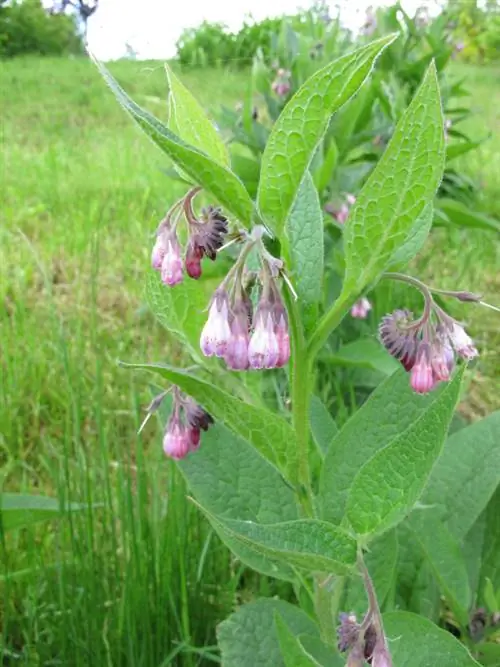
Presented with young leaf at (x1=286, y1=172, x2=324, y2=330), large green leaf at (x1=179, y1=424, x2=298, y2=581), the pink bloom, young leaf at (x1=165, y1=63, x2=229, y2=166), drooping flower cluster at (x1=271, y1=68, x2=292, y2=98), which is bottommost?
large green leaf at (x1=179, y1=424, x2=298, y2=581)

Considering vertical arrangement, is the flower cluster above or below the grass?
above

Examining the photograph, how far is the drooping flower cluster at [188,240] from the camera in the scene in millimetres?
878

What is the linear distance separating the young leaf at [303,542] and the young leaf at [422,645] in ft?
0.61

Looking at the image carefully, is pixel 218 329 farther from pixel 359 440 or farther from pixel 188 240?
pixel 359 440

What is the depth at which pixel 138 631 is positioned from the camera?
1.31m

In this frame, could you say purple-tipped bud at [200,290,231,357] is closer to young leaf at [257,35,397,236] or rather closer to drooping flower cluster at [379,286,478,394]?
young leaf at [257,35,397,236]

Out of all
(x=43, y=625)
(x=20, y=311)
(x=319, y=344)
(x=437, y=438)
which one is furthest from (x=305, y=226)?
(x=20, y=311)

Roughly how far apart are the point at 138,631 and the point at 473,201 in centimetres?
300

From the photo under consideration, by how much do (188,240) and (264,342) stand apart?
0.16 meters

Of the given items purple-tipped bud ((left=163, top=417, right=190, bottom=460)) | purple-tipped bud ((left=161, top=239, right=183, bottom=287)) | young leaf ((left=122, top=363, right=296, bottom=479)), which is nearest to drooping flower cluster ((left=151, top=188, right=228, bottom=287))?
purple-tipped bud ((left=161, top=239, right=183, bottom=287))

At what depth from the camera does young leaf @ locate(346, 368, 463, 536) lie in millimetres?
790

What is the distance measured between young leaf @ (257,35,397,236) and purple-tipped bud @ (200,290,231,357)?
0.33 ft

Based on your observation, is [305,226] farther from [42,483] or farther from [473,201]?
[473,201]

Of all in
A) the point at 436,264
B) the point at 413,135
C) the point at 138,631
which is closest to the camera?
the point at 413,135
